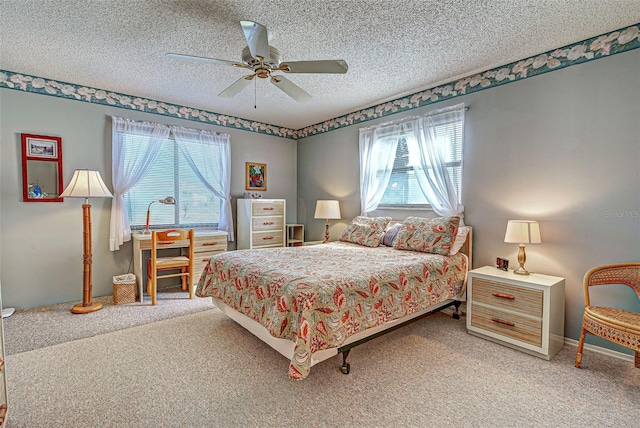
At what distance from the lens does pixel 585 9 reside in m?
2.20

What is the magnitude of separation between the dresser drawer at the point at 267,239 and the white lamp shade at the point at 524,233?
10.8ft

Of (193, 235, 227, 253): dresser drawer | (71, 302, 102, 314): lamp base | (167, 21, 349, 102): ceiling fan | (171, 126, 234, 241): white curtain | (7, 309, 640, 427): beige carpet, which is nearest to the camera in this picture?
(7, 309, 640, 427): beige carpet

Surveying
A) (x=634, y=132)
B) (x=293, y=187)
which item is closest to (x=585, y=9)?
(x=634, y=132)

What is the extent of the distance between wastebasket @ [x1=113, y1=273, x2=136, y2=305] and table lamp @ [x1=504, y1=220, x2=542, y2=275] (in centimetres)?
419

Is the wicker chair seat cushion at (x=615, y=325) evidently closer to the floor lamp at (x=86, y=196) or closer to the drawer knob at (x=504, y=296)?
the drawer knob at (x=504, y=296)

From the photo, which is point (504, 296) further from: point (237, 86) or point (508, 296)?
point (237, 86)

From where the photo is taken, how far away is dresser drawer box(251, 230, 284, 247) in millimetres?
4760

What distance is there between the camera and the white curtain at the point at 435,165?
348 cm

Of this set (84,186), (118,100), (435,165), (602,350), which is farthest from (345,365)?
(118,100)

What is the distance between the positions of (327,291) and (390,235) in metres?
1.96

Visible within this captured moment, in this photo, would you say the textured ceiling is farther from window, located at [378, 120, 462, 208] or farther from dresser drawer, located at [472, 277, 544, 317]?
dresser drawer, located at [472, 277, 544, 317]

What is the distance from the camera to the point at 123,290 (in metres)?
3.73

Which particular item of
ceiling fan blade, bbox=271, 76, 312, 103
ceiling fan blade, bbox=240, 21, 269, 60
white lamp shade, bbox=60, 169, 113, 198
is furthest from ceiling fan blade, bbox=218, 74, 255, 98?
white lamp shade, bbox=60, 169, 113, 198

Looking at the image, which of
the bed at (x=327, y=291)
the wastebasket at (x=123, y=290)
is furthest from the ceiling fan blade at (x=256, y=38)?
the wastebasket at (x=123, y=290)
